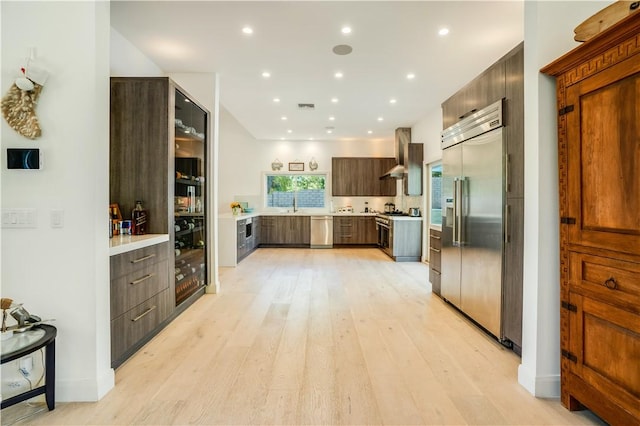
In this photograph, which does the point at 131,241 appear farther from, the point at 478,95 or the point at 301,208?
the point at 301,208

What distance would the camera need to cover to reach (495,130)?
2703 mm

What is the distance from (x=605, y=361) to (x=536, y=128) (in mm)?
1315

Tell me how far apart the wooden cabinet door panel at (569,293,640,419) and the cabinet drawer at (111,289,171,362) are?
289cm

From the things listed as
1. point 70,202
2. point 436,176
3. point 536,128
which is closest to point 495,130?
point 536,128

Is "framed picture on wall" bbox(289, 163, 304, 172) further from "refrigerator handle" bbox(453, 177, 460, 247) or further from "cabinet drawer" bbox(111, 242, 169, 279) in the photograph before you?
"cabinet drawer" bbox(111, 242, 169, 279)

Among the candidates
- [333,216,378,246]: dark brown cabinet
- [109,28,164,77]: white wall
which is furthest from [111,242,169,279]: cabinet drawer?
[333,216,378,246]: dark brown cabinet

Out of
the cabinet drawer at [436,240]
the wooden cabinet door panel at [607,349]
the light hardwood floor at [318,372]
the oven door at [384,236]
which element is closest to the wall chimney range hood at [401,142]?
the oven door at [384,236]

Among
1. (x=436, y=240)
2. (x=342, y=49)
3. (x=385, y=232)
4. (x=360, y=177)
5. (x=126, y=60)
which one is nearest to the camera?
(x=126, y=60)

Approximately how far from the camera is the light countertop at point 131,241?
2.25 m

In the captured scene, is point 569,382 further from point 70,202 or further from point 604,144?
point 70,202

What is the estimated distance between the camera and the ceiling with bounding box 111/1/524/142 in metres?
2.98

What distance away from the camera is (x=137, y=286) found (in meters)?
2.54

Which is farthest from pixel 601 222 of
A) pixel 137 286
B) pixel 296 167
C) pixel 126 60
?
pixel 296 167

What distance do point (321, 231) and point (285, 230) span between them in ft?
3.13
